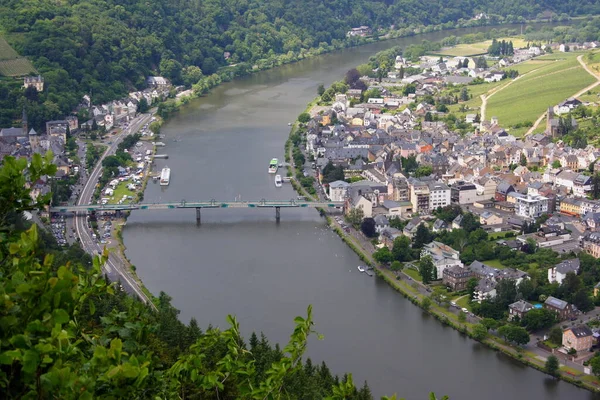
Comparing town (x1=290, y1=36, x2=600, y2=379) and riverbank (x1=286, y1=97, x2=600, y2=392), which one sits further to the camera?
town (x1=290, y1=36, x2=600, y2=379)

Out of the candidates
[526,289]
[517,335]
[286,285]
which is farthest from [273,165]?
[517,335]

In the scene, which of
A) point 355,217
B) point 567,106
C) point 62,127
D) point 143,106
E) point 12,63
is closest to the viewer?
point 355,217

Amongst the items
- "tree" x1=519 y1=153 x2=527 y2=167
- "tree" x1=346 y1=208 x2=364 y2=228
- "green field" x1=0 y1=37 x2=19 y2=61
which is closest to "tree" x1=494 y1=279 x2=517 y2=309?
"tree" x1=346 y1=208 x2=364 y2=228

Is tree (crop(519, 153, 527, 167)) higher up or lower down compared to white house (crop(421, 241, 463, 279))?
higher up

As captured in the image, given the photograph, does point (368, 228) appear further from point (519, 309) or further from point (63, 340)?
point (63, 340)

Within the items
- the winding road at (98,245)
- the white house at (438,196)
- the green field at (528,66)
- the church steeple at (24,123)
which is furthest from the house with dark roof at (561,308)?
the green field at (528,66)

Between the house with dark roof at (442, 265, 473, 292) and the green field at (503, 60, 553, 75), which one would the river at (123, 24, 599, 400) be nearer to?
the house with dark roof at (442, 265, 473, 292)

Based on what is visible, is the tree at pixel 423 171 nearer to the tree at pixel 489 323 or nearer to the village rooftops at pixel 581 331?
the tree at pixel 489 323
